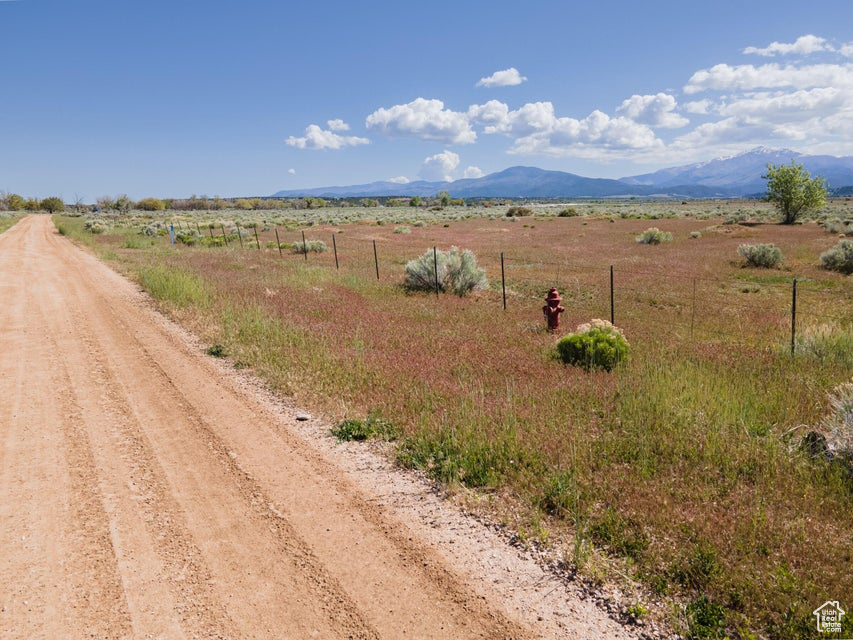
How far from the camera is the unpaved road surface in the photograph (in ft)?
12.3

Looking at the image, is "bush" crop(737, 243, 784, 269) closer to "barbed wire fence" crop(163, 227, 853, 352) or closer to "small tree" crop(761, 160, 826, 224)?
"barbed wire fence" crop(163, 227, 853, 352)

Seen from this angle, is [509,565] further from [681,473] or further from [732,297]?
[732,297]

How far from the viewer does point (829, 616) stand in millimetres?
3541

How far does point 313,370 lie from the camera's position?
29.6 ft

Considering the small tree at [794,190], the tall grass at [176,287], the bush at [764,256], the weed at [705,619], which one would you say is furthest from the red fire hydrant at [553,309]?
the small tree at [794,190]

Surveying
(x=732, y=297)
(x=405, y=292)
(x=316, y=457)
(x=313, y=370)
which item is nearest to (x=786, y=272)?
(x=732, y=297)

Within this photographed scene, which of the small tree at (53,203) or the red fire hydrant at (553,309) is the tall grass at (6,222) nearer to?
the red fire hydrant at (553,309)

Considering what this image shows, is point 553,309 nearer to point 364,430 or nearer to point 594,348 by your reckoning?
point 594,348

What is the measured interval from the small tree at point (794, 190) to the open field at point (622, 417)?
46687mm

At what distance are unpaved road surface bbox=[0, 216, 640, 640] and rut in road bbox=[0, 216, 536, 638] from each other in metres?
0.01

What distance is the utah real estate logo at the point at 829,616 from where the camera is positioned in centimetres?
346

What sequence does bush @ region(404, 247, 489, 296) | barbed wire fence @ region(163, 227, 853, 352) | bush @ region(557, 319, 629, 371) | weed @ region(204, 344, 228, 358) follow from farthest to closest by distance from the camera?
bush @ region(404, 247, 489, 296), barbed wire fence @ region(163, 227, 853, 352), weed @ region(204, 344, 228, 358), bush @ region(557, 319, 629, 371)

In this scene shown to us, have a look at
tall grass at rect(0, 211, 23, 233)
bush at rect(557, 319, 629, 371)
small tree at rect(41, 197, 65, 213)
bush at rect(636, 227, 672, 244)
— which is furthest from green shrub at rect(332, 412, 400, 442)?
small tree at rect(41, 197, 65, 213)

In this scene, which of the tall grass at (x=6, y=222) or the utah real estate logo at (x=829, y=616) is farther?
the tall grass at (x=6, y=222)
